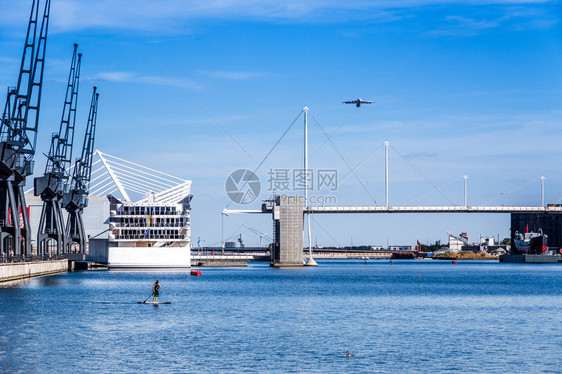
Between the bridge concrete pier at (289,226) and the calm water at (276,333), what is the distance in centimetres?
7820

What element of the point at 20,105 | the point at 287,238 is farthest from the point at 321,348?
the point at 287,238

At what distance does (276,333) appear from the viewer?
44.6 meters

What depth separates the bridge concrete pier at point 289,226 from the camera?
498 ft

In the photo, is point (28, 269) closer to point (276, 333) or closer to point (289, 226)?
point (276, 333)

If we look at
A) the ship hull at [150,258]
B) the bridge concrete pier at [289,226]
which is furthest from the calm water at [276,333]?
the bridge concrete pier at [289,226]

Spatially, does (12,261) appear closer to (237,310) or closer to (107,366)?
(237,310)

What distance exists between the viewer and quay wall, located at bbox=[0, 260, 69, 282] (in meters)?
78.2

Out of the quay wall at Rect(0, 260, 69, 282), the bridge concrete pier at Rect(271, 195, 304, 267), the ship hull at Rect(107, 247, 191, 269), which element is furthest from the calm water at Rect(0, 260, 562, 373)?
the bridge concrete pier at Rect(271, 195, 304, 267)

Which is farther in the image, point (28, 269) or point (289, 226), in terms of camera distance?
point (289, 226)

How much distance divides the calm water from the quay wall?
6.18m

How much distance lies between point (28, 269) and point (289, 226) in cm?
6723

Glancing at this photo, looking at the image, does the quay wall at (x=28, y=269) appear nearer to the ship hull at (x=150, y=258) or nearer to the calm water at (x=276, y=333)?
the calm water at (x=276, y=333)

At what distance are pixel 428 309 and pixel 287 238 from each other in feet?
303

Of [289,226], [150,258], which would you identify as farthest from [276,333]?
[289,226]
